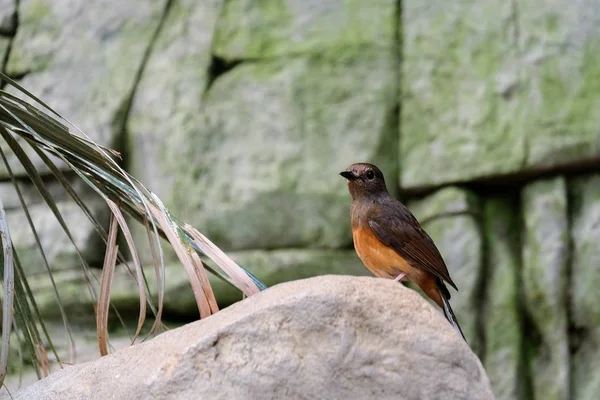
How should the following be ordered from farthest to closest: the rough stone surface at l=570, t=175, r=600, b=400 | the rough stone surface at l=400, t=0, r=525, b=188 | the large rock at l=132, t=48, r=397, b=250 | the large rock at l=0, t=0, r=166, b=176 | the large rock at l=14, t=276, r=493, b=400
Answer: the large rock at l=0, t=0, r=166, b=176
the large rock at l=132, t=48, r=397, b=250
the rough stone surface at l=400, t=0, r=525, b=188
the rough stone surface at l=570, t=175, r=600, b=400
the large rock at l=14, t=276, r=493, b=400

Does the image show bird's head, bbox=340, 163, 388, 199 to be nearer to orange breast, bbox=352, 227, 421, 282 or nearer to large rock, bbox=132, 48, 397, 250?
orange breast, bbox=352, 227, 421, 282

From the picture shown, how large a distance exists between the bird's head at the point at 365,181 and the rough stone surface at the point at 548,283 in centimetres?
179

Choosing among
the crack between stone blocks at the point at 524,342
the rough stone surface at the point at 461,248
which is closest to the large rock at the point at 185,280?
the rough stone surface at the point at 461,248

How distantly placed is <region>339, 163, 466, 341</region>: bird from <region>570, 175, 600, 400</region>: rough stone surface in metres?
1.79

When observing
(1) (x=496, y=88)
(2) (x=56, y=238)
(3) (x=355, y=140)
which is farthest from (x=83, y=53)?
(1) (x=496, y=88)

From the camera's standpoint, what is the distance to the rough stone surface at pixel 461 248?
17.6ft

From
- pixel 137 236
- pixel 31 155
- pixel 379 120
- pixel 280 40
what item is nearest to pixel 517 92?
pixel 379 120

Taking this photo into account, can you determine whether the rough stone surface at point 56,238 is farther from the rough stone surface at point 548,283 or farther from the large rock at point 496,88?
the rough stone surface at point 548,283

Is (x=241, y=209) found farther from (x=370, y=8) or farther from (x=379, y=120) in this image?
(x=370, y=8)

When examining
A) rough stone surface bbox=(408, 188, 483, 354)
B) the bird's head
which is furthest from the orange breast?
rough stone surface bbox=(408, 188, 483, 354)

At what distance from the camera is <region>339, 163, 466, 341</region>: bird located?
144 inches

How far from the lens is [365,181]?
3867mm

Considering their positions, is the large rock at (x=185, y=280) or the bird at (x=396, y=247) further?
the large rock at (x=185, y=280)

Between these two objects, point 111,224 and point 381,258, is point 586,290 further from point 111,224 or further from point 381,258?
point 111,224
